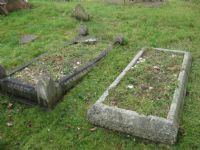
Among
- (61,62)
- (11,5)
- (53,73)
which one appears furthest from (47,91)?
(11,5)

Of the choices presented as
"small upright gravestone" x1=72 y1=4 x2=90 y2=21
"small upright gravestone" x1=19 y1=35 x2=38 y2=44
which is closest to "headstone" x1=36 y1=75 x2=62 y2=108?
"small upright gravestone" x1=19 y1=35 x2=38 y2=44

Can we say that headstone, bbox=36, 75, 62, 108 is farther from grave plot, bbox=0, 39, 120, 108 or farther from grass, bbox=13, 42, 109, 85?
grass, bbox=13, 42, 109, 85

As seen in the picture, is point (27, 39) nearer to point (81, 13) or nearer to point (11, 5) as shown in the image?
point (81, 13)

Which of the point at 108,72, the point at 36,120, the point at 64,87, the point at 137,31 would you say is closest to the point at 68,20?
the point at 137,31

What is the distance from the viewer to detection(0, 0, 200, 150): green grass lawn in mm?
4711

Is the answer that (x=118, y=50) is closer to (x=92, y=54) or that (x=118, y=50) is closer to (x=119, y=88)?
(x=92, y=54)

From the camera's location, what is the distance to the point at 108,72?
6.59m

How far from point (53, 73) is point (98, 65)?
1.19 metres

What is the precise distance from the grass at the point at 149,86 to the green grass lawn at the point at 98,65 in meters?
0.46

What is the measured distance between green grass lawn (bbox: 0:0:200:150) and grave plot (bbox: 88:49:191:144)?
0.65 feet

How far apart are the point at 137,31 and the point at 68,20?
2722mm

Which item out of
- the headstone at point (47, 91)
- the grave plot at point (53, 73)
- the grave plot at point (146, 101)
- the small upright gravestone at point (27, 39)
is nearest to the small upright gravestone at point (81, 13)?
the small upright gravestone at point (27, 39)

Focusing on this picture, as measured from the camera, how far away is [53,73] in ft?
20.3

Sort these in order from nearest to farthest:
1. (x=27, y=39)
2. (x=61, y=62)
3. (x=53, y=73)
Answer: (x=53, y=73)
(x=61, y=62)
(x=27, y=39)
